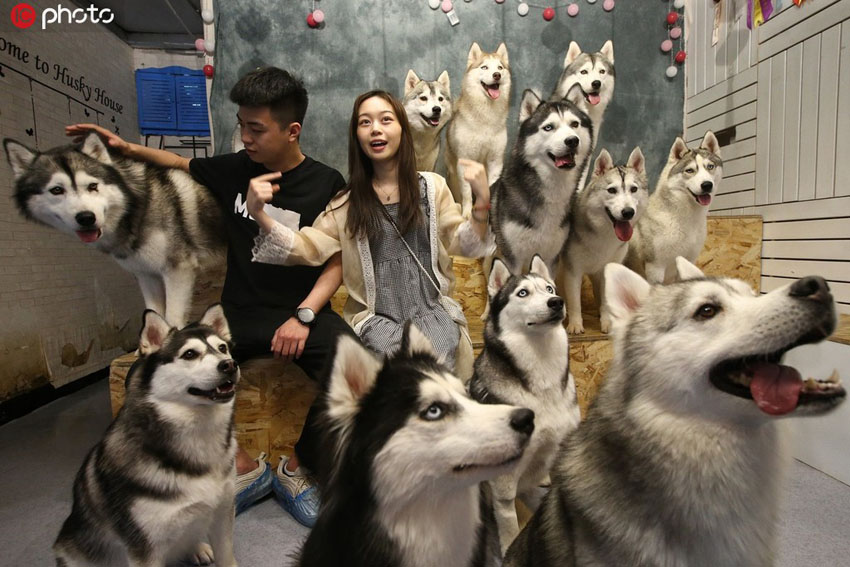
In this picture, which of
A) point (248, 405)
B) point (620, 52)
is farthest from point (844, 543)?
point (620, 52)

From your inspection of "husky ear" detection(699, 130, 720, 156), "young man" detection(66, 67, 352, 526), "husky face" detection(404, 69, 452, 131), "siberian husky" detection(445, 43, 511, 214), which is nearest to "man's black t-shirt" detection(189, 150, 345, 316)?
"young man" detection(66, 67, 352, 526)

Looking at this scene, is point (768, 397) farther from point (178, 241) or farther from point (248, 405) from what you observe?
point (178, 241)

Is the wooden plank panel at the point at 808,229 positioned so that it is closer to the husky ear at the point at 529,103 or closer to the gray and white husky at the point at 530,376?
the husky ear at the point at 529,103

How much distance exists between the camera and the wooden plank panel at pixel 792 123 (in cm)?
361

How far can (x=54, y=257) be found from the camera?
4.89 meters

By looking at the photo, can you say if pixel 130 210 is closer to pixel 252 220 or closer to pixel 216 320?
pixel 252 220

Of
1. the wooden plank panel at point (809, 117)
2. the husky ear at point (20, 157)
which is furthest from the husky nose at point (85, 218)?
the wooden plank panel at point (809, 117)

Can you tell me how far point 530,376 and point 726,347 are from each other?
113 centimetres

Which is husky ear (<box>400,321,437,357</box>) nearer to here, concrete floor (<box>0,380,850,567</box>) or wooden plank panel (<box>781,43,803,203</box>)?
concrete floor (<box>0,380,850,567</box>)

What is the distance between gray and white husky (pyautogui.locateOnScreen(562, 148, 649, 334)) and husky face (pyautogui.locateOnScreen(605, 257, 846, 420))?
1.80 meters

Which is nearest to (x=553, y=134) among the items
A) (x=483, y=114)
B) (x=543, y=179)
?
(x=543, y=179)

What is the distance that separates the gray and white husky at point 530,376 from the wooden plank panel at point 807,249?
2529 mm

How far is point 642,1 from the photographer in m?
4.81

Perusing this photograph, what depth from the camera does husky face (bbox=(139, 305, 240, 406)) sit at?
6.07 ft
